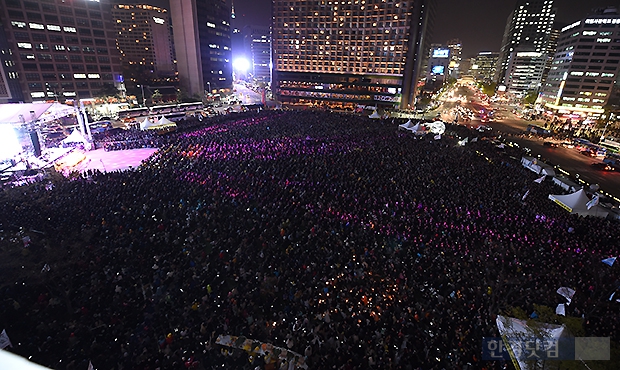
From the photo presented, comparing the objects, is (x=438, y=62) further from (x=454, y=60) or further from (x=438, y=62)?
(x=454, y=60)

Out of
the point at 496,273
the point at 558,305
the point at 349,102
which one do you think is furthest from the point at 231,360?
the point at 349,102

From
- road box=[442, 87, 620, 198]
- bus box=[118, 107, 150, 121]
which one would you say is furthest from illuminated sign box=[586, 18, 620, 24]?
bus box=[118, 107, 150, 121]

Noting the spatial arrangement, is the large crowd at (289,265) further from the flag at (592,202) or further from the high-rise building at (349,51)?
the high-rise building at (349,51)

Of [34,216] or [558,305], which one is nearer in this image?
[558,305]

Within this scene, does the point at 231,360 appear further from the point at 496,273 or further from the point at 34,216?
the point at 34,216

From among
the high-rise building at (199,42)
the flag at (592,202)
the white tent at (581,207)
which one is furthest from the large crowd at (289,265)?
the high-rise building at (199,42)

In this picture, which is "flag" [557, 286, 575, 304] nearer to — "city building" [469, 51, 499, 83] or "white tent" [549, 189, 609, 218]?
"white tent" [549, 189, 609, 218]
